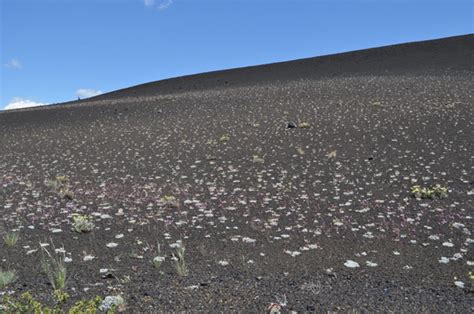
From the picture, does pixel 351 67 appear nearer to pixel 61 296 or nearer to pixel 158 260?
pixel 158 260

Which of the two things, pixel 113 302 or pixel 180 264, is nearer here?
pixel 113 302

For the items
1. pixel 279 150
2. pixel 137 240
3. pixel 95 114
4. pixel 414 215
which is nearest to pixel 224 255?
pixel 137 240

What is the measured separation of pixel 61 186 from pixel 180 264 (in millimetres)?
7218

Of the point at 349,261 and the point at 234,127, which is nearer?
the point at 349,261

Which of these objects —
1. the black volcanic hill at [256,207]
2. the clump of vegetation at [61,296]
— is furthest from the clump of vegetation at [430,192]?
the clump of vegetation at [61,296]

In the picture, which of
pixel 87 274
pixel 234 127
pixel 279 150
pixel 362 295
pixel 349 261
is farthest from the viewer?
pixel 234 127

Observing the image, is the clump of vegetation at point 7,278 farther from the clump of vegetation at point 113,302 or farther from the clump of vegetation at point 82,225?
the clump of vegetation at point 82,225

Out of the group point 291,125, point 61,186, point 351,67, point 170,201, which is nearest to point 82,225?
point 170,201

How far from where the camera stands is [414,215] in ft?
33.1

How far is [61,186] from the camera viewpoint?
43.4ft

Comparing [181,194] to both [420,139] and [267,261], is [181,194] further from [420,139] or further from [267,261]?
[420,139]

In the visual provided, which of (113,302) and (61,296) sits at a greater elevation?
(61,296)

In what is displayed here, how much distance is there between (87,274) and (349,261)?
15.7 ft

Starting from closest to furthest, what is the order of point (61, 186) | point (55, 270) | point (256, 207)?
point (55, 270), point (256, 207), point (61, 186)
